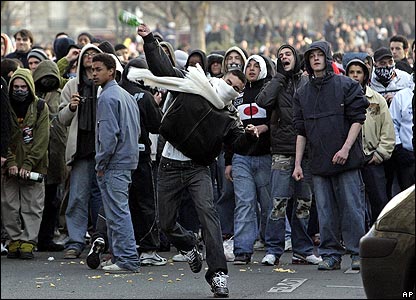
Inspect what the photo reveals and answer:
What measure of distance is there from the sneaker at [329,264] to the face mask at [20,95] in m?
3.69

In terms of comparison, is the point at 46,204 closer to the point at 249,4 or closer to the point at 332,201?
the point at 332,201

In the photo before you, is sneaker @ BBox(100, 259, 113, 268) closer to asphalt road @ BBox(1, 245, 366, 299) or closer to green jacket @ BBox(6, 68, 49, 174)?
asphalt road @ BBox(1, 245, 366, 299)

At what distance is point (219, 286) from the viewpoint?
10297mm

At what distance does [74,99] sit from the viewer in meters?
13.0

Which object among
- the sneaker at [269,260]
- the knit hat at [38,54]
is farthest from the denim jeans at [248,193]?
the knit hat at [38,54]

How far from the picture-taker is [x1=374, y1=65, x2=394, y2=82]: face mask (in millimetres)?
14559

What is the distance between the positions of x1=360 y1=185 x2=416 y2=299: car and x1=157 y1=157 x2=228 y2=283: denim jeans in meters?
2.46

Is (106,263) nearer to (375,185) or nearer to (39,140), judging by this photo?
(39,140)

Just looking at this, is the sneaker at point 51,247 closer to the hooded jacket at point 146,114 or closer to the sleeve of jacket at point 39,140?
the sleeve of jacket at point 39,140

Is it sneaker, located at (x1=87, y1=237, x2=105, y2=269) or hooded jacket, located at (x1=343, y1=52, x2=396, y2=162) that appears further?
hooded jacket, located at (x1=343, y1=52, x2=396, y2=162)

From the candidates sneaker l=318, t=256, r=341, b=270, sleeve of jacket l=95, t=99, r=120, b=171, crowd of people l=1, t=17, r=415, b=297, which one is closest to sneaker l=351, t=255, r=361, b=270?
crowd of people l=1, t=17, r=415, b=297

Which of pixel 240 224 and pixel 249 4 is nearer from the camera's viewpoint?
pixel 240 224

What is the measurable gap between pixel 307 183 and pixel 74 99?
8.40 feet

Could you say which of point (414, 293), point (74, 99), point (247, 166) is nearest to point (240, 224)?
point (247, 166)
